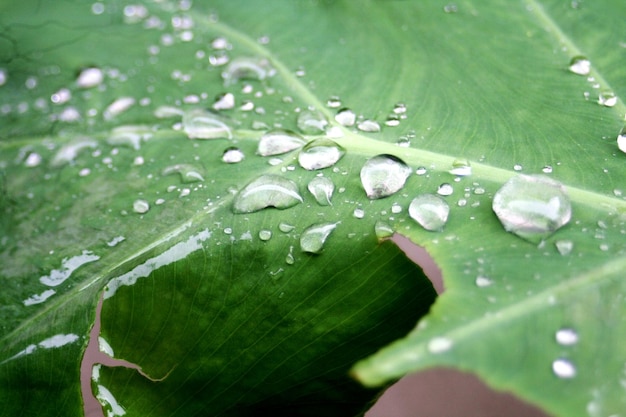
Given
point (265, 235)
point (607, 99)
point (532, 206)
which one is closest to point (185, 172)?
point (265, 235)

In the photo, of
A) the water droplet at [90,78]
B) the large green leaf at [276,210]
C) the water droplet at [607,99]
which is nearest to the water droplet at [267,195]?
the large green leaf at [276,210]

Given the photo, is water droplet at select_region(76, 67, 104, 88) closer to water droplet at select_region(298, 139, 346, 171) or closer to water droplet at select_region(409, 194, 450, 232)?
water droplet at select_region(298, 139, 346, 171)

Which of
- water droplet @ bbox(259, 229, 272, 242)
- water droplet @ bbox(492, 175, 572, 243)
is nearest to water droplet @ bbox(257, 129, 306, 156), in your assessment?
water droplet @ bbox(259, 229, 272, 242)

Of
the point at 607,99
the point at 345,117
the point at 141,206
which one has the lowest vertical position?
the point at 141,206

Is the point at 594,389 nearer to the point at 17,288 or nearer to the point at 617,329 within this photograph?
the point at 617,329

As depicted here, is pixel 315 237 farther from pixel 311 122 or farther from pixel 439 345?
pixel 439 345

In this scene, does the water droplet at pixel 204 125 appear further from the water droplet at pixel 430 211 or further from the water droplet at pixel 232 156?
the water droplet at pixel 430 211
